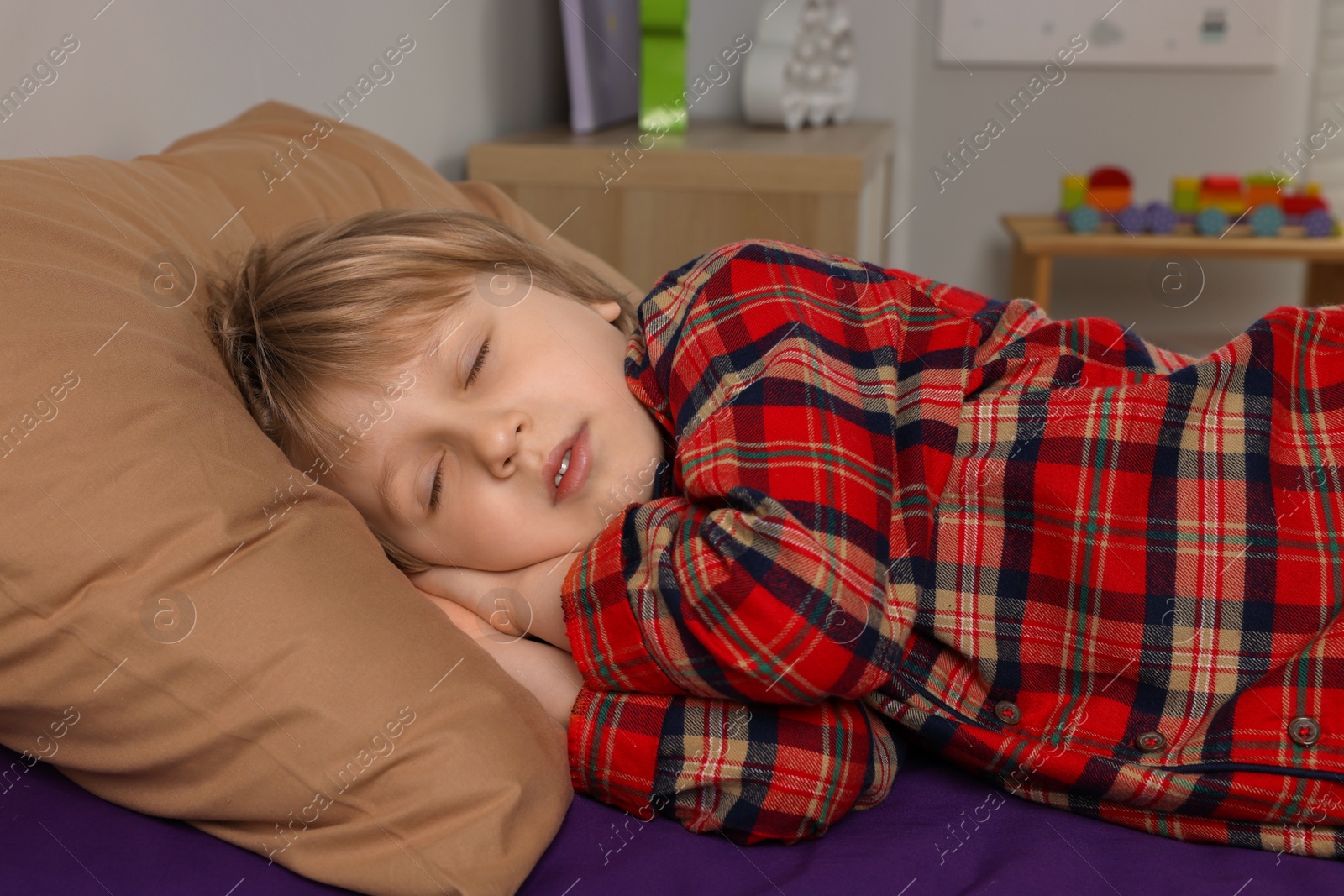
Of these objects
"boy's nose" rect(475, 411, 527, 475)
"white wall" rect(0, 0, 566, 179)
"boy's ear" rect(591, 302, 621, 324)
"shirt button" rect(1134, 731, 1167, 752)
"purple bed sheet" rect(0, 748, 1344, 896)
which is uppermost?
"white wall" rect(0, 0, 566, 179)

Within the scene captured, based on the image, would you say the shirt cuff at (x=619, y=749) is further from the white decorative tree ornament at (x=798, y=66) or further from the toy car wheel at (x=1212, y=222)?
the toy car wheel at (x=1212, y=222)

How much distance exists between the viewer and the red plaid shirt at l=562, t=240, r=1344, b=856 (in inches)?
26.8

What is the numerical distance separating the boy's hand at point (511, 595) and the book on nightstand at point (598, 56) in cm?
138

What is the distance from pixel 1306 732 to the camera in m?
0.68

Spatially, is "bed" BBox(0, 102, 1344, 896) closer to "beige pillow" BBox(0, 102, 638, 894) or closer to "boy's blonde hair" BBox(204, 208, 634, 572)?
"beige pillow" BBox(0, 102, 638, 894)

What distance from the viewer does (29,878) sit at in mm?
597

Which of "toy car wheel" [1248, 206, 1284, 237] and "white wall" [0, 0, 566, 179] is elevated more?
"white wall" [0, 0, 566, 179]

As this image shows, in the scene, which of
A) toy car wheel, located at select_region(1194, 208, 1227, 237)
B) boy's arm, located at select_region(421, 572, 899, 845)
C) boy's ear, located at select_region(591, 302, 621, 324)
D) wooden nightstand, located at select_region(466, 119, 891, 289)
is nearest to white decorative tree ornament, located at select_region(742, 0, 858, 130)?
wooden nightstand, located at select_region(466, 119, 891, 289)

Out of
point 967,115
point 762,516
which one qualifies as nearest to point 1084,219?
point 967,115

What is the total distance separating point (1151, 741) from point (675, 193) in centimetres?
127

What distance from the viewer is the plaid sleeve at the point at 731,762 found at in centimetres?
69

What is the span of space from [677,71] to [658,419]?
1.54m

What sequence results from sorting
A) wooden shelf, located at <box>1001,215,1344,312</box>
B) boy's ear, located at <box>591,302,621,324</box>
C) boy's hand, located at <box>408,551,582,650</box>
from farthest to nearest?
wooden shelf, located at <box>1001,215,1344,312</box> < boy's ear, located at <box>591,302,621,324</box> < boy's hand, located at <box>408,551,582,650</box>

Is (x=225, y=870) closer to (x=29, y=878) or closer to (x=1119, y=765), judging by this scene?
(x=29, y=878)
